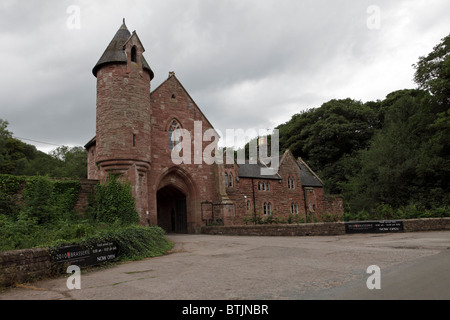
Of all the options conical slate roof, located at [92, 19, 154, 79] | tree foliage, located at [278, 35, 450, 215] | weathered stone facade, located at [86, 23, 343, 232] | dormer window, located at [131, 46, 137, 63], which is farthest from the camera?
tree foliage, located at [278, 35, 450, 215]

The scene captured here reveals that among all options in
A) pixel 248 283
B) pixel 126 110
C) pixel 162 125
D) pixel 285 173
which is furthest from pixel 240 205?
pixel 248 283

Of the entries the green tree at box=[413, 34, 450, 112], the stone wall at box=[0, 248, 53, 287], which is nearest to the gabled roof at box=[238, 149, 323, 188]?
the green tree at box=[413, 34, 450, 112]

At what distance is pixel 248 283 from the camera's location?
19.8 ft

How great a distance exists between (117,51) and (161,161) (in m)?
7.94

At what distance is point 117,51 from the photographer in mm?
20844

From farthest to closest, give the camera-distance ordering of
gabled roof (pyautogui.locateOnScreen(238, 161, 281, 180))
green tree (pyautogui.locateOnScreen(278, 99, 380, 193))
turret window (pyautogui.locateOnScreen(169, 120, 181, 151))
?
green tree (pyautogui.locateOnScreen(278, 99, 380, 193)) < gabled roof (pyautogui.locateOnScreen(238, 161, 281, 180)) < turret window (pyautogui.locateOnScreen(169, 120, 181, 151))

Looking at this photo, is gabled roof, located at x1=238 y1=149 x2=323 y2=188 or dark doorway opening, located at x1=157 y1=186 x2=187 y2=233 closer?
dark doorway opening, located at x1=157 y1=186 x2=187 y2=233

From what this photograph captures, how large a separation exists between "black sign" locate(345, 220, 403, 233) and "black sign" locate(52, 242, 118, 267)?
485 inches

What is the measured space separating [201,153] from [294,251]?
16140mm

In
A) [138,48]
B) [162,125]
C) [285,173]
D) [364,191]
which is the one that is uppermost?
[138,48]

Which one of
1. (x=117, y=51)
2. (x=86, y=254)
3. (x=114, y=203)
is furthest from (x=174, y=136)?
(x=86, y=254)

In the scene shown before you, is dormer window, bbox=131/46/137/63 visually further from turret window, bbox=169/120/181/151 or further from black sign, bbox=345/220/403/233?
black sign, bbox=345/220/403/233

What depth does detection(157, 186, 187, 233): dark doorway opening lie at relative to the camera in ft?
88.0
